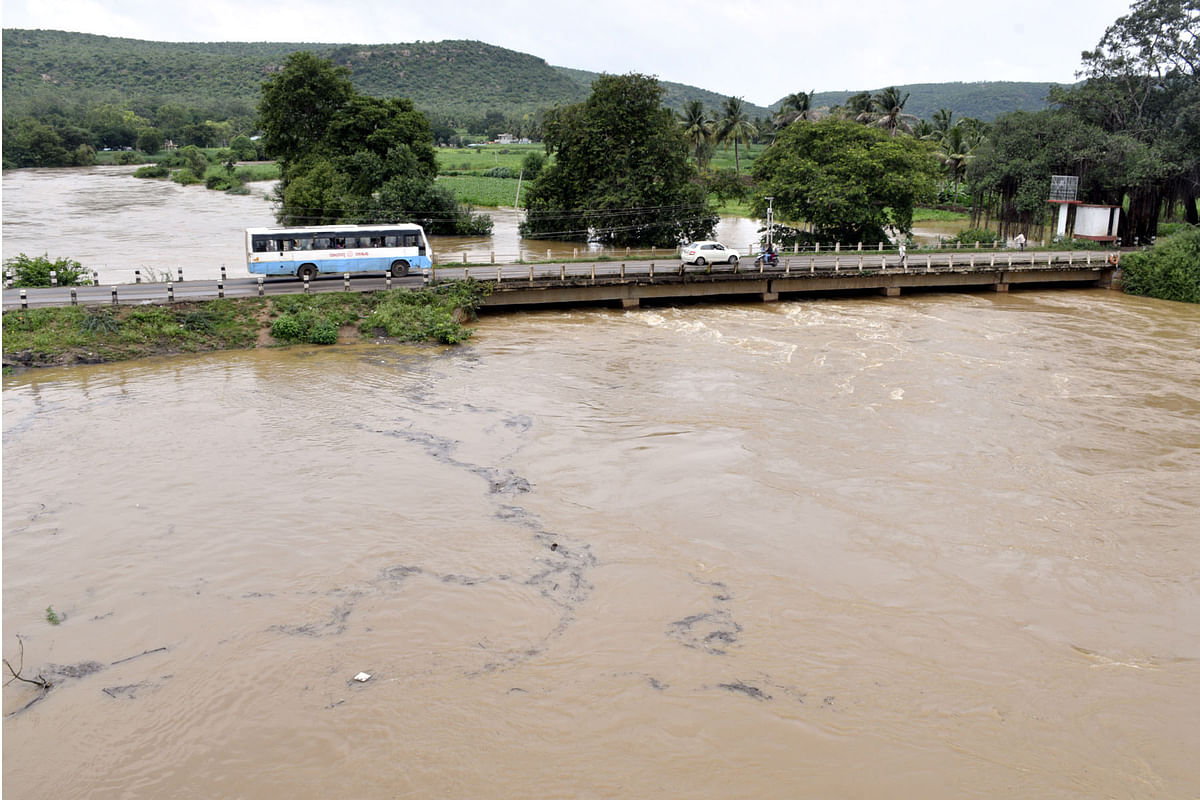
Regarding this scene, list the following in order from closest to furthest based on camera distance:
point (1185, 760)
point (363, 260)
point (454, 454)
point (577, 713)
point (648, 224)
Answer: point (1185, 760) → point (577, 713) → point (454, 454) → point (363, 260) → point (648, 224)

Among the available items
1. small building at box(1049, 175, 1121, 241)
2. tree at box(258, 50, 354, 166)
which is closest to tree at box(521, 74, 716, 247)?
tree at box(258, 50, 354, 166)

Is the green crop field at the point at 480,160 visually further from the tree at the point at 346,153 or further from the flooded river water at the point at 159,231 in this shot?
the tree at the point at 346,153

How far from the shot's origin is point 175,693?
11688 millimetres

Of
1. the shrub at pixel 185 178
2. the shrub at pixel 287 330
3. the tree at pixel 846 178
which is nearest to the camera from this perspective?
the shrub at pixel 287 330

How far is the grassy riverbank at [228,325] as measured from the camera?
28172 mm

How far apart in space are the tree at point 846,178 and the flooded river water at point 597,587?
21809mm

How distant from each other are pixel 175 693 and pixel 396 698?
115 inches

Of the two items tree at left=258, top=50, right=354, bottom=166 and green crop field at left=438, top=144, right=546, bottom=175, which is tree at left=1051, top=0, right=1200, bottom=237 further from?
green crop field at left=438, top=144, right=546, bottom=175

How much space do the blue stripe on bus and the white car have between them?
37.7 feet

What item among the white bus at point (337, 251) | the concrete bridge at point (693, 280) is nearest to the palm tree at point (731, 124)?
the concrete bridge at point (693, 280)

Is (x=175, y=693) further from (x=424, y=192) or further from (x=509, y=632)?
(x=424, y=192)

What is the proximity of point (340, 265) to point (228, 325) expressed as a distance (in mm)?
6431

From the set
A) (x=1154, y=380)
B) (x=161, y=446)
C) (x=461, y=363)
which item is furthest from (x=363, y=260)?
(x=1154, y=380)

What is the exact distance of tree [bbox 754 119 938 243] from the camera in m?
46.2
